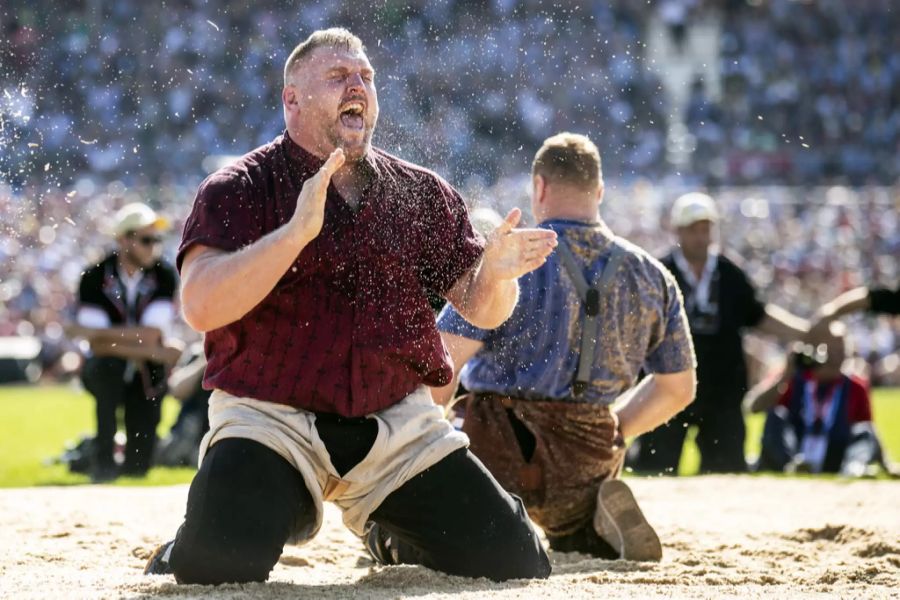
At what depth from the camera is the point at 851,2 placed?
31.0 meters

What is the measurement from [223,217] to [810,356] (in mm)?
6728

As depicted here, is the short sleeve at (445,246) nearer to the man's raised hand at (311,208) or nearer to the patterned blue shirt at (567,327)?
the patterned blue shirt at (567,327)

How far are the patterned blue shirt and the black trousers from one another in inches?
29.7

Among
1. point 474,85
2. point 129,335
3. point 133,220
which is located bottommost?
point 129,335

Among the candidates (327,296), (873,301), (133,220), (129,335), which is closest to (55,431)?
(129,335)

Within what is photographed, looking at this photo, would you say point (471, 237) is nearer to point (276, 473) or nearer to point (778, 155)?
point (276, 473)

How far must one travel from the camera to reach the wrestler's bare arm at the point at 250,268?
12.6 ft

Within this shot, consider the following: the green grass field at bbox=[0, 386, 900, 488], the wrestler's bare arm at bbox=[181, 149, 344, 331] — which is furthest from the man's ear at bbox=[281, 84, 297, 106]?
the green grass field at bbox=[0, 386, 900, 488]

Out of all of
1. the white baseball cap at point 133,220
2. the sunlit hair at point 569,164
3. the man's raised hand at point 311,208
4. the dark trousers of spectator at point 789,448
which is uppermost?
the sunlit hair at point 569,164

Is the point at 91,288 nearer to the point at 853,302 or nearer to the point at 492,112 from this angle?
the point at 853,302

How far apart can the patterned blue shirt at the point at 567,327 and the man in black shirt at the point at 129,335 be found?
4571 millimetres

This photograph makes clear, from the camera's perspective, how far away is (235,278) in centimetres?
388

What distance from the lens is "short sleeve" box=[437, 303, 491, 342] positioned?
5.19 metres

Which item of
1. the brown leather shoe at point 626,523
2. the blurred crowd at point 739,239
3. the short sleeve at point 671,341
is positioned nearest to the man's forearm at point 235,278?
the brown leather shoe at point 626,523
